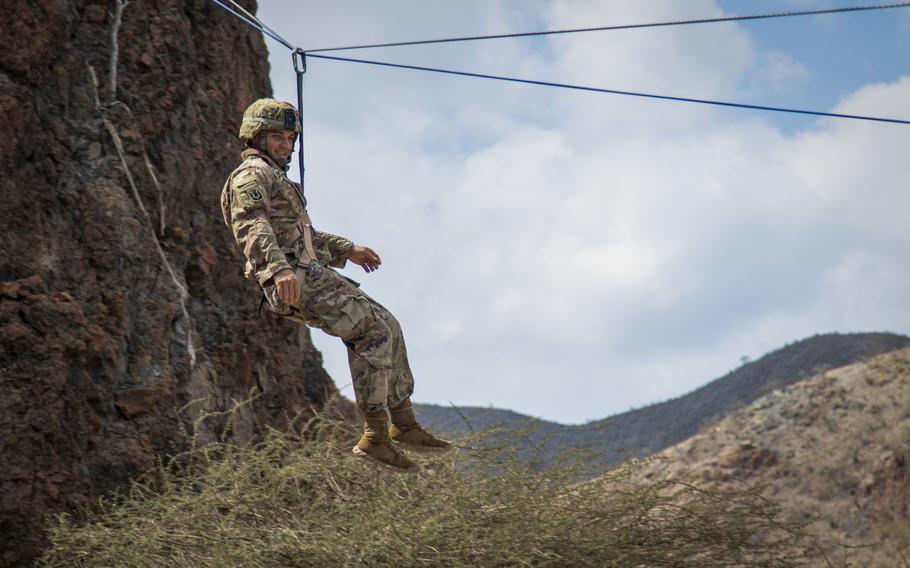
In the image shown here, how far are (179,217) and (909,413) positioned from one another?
18.5 metres

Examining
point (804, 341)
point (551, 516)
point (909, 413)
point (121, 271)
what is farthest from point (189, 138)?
point (804, 341)

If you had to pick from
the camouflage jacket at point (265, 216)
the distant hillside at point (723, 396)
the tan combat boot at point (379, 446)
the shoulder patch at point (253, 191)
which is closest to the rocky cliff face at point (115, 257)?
the camouflage jacket at point (265, 216)

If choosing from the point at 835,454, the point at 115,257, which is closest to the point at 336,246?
the point at 115,257

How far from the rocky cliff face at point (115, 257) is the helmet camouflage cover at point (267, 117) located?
2850mm

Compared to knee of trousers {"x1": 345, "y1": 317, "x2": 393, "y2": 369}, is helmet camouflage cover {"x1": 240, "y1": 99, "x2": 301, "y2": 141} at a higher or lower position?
higher

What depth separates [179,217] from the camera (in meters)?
10.3

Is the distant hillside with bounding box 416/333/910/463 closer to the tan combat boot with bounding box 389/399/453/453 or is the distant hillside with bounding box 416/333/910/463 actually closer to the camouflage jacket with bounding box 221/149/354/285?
the tan combat boot with bounding box 389/399/453/453

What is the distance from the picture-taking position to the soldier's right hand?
5996mm

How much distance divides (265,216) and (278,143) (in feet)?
1.85

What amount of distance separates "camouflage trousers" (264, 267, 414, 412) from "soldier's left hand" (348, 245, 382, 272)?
66cm

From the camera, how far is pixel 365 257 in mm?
7148

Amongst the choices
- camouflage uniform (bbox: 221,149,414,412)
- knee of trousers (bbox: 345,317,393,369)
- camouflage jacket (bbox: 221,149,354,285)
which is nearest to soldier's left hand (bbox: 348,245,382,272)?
camouflage jacket (bbox: 221,149,354,285)

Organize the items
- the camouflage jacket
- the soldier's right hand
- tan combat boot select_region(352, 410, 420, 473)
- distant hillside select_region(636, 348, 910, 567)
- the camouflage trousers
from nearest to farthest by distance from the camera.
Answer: the soldier's right hand → the camouflage jacket → the camouflage trousers → tan combat boot select_region(352, 410, 420, 473) → distant hillside select_region(636, 348, 910, 567)

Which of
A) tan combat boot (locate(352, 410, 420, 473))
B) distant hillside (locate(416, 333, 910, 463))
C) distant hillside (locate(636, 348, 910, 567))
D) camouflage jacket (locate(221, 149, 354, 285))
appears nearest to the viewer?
camouflage jacket (locate(221, 149, 354, 285))
